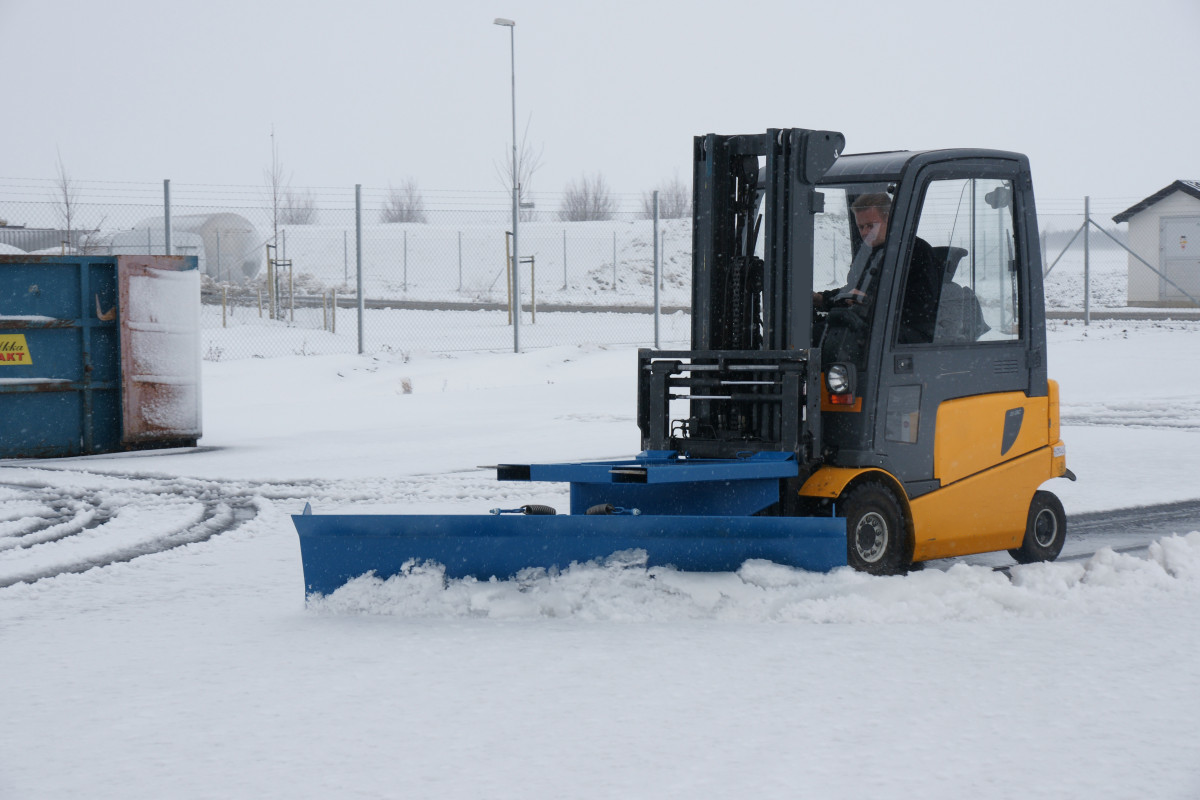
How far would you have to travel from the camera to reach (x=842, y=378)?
5762mm

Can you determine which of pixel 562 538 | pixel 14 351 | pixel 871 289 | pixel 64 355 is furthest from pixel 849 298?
pixel 14 351

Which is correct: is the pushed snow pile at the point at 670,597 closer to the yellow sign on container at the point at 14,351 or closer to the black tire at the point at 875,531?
the black tire at the point at 875,531

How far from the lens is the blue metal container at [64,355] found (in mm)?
11125

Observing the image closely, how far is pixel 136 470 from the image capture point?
10305 mm

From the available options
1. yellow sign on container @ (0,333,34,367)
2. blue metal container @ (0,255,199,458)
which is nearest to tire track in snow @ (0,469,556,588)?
blue metal container @ (0,255,199,458)

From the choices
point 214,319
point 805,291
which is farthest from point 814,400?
point 214,319

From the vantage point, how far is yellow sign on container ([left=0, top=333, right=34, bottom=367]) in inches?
436

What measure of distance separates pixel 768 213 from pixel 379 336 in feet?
76.7

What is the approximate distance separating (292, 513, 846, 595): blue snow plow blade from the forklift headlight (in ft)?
2.63

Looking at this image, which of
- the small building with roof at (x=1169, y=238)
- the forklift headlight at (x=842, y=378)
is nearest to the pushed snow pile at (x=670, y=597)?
the forklift headlight at (x=842, y=378)

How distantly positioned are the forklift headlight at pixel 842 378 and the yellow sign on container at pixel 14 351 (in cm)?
817

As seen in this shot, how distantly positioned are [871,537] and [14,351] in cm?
840

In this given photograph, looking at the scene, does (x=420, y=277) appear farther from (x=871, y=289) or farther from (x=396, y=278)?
(x=871, y=289)

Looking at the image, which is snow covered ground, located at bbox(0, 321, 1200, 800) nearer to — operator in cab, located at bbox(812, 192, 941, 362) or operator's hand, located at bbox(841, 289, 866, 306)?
operator in cab, located at bbox(812, 192, 941, 362)
